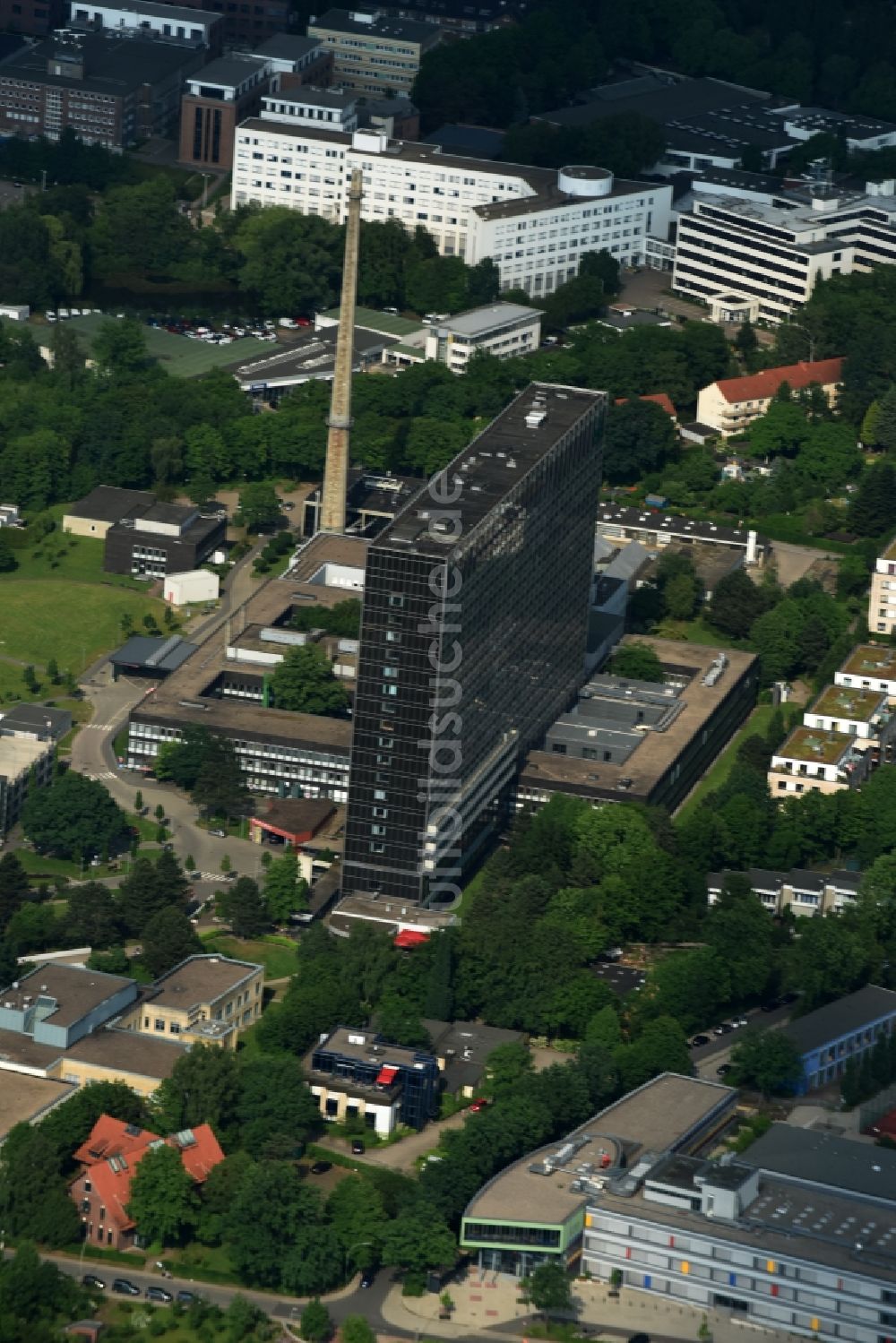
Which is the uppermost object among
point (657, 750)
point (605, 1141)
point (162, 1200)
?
point (605, 1141)

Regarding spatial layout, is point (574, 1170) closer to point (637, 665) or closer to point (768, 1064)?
point (768, 1064)

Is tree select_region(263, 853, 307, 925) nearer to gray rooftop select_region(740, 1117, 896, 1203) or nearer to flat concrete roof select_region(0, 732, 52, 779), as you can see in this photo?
flat concrete roof select_region(0, 732, 52, 779)

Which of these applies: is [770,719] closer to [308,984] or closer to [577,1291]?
[308,984]

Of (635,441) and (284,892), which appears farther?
(635,441)

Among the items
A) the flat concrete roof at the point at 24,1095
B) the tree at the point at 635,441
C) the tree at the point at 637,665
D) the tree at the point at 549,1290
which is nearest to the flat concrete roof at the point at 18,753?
the flat concrete roof at the point at 24,1095

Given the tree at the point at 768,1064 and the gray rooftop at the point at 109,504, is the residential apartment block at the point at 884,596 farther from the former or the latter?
the tree at the point at 768,1064

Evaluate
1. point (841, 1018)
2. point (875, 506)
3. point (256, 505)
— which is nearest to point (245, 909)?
point (841, 1018)

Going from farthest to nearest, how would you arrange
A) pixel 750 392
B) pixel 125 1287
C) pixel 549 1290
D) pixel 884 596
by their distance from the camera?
1. pixel 750 392
2. pixel 884 596
3. pixel 125 1287
4. pixel 549 1290

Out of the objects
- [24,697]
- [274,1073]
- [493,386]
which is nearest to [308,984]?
[274,1073]
